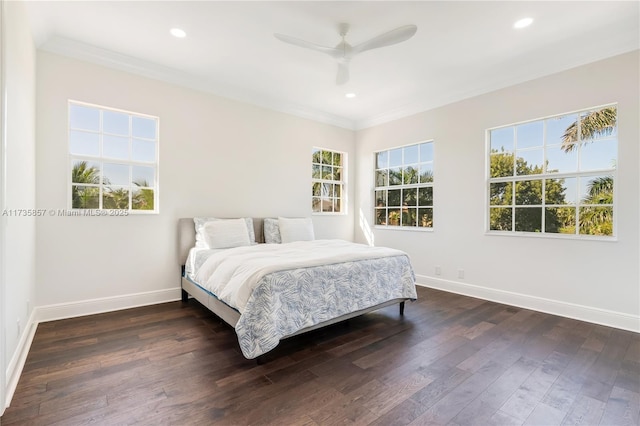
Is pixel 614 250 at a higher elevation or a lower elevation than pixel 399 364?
higher

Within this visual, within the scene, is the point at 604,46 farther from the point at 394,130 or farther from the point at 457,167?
the point at 394,130

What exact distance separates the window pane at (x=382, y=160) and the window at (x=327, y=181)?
65cm

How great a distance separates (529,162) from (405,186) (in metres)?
1.80

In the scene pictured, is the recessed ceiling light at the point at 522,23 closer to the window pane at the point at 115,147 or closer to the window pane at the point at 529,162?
the window pane at the point at 529,162

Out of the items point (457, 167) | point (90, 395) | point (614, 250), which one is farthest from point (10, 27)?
point (614, 250)

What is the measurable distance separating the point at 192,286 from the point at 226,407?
201 cm

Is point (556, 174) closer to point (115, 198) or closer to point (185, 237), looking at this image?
point (185, 237)

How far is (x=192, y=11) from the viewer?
8.71ft

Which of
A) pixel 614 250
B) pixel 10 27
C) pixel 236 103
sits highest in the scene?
pixel 236 103

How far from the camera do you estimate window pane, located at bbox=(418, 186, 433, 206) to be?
478cm

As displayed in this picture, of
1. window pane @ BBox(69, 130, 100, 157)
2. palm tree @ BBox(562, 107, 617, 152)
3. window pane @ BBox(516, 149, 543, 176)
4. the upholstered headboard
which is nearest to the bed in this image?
the upholstered headboard

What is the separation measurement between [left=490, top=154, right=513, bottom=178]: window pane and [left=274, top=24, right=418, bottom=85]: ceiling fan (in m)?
2.32

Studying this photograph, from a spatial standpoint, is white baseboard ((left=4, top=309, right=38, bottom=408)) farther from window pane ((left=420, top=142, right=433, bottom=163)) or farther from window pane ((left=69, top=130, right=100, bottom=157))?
window pane ((left=420, top=142, right=433, bottom=163))

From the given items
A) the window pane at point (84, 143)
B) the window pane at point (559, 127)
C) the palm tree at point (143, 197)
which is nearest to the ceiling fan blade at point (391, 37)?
the window pane at point (559, 127)
